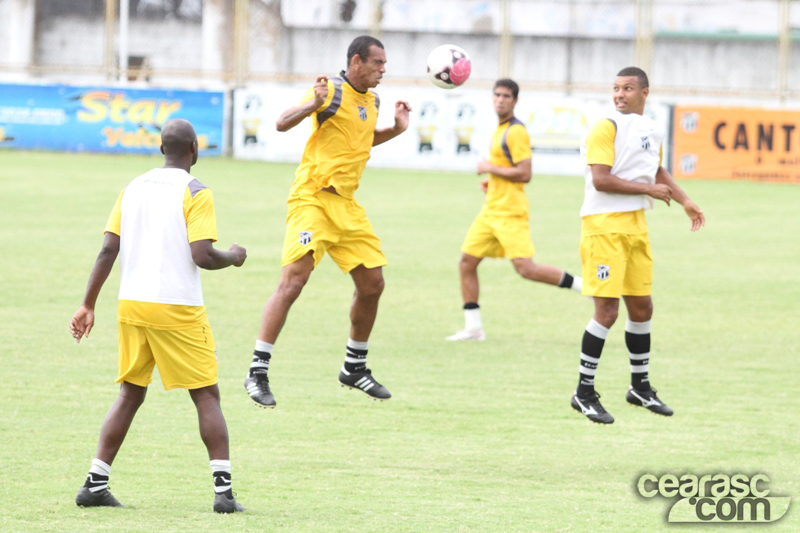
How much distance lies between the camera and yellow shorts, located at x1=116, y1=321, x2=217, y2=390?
6488mm

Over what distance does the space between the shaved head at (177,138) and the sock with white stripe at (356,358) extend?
288 cm

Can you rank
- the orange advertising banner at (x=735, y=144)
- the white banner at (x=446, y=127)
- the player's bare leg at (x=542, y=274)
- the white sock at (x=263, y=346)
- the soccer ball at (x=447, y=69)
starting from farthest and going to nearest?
the white banner at (x=446, y=127) → the orange advertising banner at (x=735, y=144) → the player's bare leg at (x=542, y=274) → the soccer ball at (x=447, y=69) → the white sock at (x=263, y=346)

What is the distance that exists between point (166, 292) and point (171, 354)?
351mm

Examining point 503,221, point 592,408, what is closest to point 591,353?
point 592,408

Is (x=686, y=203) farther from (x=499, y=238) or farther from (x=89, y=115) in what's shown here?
(x=89, y=115)

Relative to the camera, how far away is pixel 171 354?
6.50 metres

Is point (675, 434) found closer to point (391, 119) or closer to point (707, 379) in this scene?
point (707, 379)

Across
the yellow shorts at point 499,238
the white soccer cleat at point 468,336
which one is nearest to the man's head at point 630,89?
the yellow shorts at point 499,238

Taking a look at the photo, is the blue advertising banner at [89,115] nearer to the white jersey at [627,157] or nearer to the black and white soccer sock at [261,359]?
the black and white soccer sock at [261,359]

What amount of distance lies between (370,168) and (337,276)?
43.9 feet

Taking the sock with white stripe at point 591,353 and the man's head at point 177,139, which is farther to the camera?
the sock with white stripe at point 591,353

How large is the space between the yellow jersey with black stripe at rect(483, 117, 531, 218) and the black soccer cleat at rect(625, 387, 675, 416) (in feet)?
12.8

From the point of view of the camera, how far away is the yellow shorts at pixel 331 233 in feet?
28.1

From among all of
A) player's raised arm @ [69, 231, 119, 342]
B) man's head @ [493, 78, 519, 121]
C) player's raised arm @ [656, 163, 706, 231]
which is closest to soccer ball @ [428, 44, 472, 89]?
player's raised arm @ [656, 163, 706, 231]
